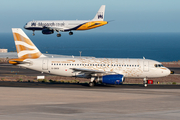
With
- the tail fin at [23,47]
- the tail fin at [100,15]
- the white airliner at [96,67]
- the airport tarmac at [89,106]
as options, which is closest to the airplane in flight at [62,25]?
the tail fin at [100,15]

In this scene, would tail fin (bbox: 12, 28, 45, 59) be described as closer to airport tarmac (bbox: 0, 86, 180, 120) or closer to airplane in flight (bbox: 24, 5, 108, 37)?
airport tarmac (bbox: 0, 86, 180, 120)

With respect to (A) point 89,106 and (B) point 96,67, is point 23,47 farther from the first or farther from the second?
(A) point 89,106

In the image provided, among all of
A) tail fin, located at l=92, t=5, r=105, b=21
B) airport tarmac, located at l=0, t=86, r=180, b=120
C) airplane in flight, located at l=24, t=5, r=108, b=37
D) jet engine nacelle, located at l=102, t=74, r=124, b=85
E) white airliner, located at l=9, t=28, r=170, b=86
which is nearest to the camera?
airport tarmac, located at l=0, t=86, r=180, b=120

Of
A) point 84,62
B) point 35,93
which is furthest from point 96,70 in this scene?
point 35,93

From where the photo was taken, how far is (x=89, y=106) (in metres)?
25.0

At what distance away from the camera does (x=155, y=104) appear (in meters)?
26.2

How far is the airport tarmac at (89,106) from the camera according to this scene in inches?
811

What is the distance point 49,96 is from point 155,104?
37.2ft

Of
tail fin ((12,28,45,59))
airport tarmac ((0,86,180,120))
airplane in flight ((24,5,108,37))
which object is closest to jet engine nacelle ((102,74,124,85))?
airport tarmac ((0,86,180,120))

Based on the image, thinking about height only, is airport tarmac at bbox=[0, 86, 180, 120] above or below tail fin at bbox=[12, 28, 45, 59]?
below

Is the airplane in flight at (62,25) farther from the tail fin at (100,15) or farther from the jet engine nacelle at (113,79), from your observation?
the jet engine nacelle at (113,79)

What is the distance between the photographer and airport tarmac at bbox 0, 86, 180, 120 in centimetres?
2059

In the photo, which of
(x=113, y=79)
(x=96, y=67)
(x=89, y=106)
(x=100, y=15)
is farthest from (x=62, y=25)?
(x=89, y=106)

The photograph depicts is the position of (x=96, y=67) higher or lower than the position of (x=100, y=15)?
lower
